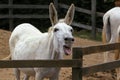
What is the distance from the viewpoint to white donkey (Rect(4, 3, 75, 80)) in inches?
231

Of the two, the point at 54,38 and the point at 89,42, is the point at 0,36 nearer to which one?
the point at 89,42

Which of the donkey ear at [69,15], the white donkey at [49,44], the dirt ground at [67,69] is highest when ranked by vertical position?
the donkey ear at [69,15]

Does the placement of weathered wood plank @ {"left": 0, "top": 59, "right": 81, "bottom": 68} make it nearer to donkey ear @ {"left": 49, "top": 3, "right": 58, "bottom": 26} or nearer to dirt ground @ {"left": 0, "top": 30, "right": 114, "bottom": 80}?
donkey ear @ {"left": 49, "top": 3, "right": 58, "bottom": 26}

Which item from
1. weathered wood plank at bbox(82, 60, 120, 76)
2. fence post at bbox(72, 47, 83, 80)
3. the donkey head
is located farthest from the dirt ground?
fence post at bbox(72, 47, 83, 80)

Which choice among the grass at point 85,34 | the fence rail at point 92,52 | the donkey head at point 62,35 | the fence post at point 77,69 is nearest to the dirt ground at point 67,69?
the grass at point 85,34

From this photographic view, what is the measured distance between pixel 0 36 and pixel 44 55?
7961mm

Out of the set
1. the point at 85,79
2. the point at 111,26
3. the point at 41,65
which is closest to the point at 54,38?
the point at 41,65

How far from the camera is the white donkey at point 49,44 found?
5.87 metres

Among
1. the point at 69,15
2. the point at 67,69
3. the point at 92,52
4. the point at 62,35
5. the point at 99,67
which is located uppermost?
Answer: the point at 69,15

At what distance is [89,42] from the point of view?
14.7m

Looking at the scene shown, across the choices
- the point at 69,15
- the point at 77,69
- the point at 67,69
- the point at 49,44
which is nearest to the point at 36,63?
the point at 77,69

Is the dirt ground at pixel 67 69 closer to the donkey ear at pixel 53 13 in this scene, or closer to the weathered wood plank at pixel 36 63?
the donkey ear at pixel 53 13

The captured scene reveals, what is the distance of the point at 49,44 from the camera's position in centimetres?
637

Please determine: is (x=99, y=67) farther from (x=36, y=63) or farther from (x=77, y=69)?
(x=36, y=63)
